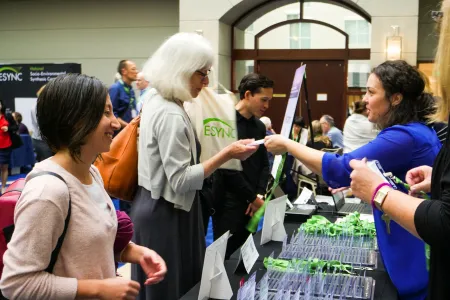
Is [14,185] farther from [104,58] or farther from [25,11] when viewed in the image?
[25,11]

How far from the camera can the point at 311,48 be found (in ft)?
33.9

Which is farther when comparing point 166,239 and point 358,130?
point 358,130

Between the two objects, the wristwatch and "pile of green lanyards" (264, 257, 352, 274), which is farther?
"pile of green lanyards" (264, 257, 352, 274)

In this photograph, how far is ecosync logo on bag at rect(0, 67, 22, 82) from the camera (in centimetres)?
1111

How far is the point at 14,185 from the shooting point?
1.66m

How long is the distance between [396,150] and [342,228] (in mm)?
700

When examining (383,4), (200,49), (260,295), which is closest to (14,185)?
(260,295)

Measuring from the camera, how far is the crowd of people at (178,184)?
1.30m

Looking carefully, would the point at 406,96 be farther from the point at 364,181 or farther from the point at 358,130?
the point at 358,130

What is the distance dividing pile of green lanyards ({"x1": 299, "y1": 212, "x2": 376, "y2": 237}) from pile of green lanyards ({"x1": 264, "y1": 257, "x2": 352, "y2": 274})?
486mm

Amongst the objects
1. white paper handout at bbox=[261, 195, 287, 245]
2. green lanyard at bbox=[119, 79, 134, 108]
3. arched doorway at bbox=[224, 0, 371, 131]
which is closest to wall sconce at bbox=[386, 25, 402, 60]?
arched doorway at bbox=[224, 0, 371, 131]

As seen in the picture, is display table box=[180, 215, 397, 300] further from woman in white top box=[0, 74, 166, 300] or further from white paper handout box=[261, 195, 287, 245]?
woman in white top box=[0, 74, 166, 300]

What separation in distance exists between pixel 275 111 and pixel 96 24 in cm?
419

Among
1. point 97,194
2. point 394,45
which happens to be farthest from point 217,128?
point 394,45
